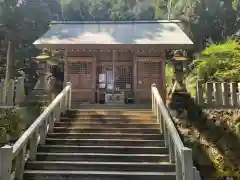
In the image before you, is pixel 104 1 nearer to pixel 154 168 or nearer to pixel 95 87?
pixel 95 87

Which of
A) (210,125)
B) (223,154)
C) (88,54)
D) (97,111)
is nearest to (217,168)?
(223,154)

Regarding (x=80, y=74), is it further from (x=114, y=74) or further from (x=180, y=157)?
(x=180, y=157)

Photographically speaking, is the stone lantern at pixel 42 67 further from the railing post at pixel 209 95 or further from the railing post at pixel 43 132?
the railing post at pixel 209 95

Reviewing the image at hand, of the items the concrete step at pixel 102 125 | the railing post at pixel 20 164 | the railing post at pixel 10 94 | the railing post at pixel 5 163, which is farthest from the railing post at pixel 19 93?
the railing post at pixel 5 163

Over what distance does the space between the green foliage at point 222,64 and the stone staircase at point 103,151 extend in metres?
5.26

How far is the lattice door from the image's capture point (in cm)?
1330

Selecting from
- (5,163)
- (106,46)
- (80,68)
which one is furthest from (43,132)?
(80,68)

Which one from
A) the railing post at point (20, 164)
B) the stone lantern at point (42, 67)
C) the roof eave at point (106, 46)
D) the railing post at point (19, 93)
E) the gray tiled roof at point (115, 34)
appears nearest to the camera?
the railing post at point (20, 164)

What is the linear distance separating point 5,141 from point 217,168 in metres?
7.18

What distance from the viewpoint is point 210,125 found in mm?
9578

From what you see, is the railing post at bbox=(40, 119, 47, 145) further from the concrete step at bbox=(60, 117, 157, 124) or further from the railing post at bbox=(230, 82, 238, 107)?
the railing post at bbox=(230, 82, 238, 107)

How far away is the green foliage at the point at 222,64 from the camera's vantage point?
12.6 m

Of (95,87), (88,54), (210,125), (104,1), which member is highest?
(104,1)

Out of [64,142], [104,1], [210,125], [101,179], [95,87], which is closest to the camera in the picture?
[101,179]
